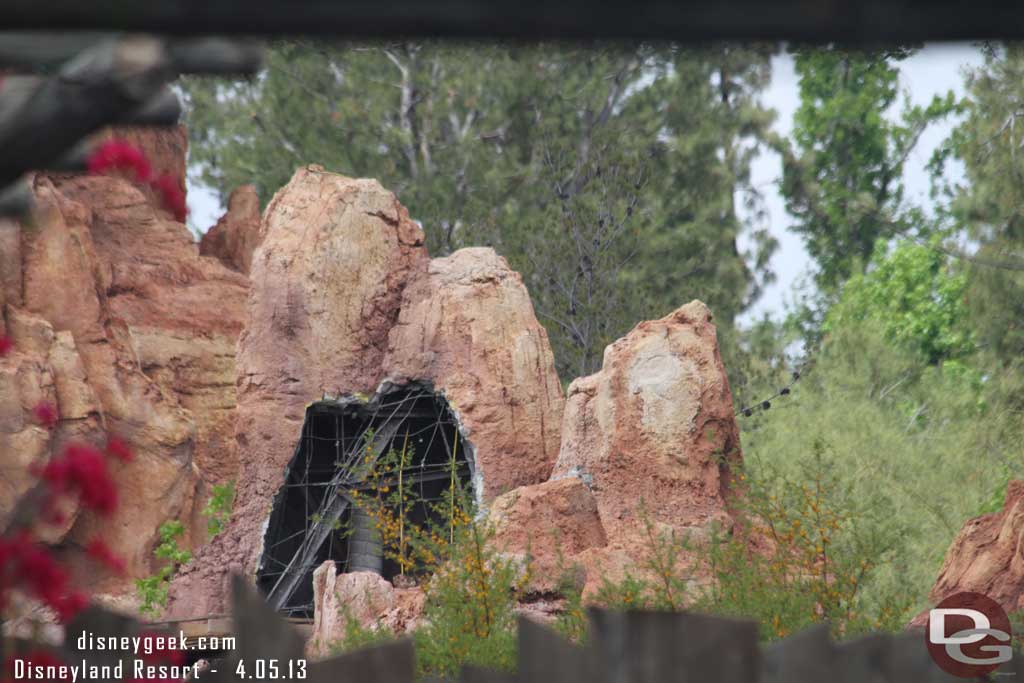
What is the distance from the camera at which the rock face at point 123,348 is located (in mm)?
15562

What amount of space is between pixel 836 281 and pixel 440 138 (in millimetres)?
9720

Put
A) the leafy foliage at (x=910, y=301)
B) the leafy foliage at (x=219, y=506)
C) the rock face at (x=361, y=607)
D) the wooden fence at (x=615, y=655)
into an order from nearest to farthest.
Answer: the wooden fence at (x=615, y=655)
the rock face at (x=361, y=607)
the leafy foliage at (x=219, y=506)
the leafy foliage at (x=910, y=301)

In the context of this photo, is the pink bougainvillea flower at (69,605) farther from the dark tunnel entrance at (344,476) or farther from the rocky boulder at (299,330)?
the rocky boulder at (299,330)

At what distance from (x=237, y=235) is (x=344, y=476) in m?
8.85

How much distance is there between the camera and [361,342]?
13477mm

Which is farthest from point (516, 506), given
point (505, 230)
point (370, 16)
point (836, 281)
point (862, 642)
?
point (836, 281)

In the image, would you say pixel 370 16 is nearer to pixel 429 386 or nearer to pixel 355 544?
pixel 429 386

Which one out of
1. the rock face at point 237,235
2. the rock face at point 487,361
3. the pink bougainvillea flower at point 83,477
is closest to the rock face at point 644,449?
the rock face at point 487,361

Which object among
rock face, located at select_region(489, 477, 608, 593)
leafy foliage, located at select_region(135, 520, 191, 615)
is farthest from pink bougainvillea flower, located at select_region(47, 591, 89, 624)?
leafy foliage, located at select_region(135, 520, 191, 615)

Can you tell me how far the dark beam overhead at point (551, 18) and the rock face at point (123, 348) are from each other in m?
12.0

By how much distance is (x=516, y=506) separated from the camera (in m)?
10.5

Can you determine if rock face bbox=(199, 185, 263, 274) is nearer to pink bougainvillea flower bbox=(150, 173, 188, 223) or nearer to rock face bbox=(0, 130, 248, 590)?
rock face bbox=(0, 130, 248, 590)

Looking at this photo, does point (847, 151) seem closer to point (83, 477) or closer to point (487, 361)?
point (487, 361)

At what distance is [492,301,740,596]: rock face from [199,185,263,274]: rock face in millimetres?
11070
